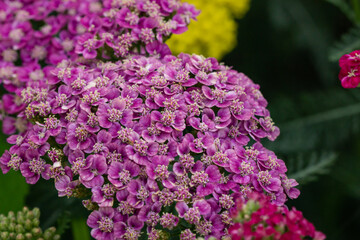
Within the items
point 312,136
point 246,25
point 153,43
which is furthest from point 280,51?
point 153,43

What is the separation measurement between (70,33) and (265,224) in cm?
92

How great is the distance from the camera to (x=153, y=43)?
132 cm

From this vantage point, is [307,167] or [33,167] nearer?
[33,167]

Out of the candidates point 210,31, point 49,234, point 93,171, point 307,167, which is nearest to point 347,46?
point 307,167

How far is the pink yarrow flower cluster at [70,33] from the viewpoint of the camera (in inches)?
51.5

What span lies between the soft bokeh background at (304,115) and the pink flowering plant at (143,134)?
0.27 meters

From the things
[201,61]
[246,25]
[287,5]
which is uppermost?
[201,61]

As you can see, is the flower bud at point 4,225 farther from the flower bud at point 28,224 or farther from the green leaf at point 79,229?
the green leaf at point 79,229

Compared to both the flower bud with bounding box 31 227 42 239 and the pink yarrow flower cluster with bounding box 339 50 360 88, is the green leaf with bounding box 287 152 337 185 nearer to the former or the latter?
the pink yarrow flower cluster with bounding box 339 50 360 88

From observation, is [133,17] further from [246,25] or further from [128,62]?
[246,25]

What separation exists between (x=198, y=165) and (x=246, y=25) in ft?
5.43

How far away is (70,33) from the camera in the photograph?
1491 mm

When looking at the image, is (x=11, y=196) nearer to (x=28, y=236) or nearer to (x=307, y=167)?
(x=28, y=236)

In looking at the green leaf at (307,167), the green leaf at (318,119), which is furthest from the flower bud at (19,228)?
the green leaf at (318,119)
